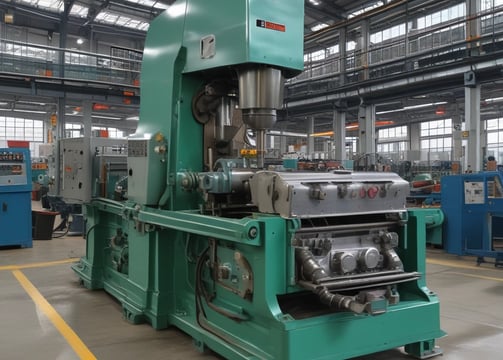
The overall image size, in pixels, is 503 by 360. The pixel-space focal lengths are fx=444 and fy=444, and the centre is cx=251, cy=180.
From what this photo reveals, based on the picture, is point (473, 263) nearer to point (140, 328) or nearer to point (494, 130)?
point (140, 328)

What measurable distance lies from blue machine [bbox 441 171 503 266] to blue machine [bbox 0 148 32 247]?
6.22 meters

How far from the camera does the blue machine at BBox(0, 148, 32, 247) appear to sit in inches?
267

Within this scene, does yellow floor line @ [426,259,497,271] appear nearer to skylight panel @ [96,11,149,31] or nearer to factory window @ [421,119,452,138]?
skylight panel @ [96,11,149,31]

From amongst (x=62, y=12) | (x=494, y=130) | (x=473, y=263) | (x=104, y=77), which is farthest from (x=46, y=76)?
(x=494, y=130)

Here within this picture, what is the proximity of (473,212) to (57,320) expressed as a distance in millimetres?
5053

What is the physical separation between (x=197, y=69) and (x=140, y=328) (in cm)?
192

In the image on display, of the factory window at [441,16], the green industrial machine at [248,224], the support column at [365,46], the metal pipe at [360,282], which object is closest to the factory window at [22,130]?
the support column at [365,46]

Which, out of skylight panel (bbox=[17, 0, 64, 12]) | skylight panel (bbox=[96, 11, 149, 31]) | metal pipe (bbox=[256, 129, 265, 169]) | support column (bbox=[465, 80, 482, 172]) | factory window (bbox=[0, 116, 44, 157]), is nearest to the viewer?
metal pipe (bbox=[256, 129, 265, 169])

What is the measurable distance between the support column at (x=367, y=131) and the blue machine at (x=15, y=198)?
7924 mm

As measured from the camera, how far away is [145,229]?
10.8ft

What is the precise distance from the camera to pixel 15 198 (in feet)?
22.6

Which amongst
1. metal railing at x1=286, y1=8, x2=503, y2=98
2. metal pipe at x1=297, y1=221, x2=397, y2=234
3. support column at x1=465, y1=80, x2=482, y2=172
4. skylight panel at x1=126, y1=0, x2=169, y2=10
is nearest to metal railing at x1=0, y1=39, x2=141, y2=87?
skylight panel at x1=126, y1=0, x2=169, y2=10

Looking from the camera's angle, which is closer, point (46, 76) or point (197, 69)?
point (197, 69)

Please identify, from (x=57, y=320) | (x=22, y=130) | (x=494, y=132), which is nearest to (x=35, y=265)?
(x=57, y=320)
